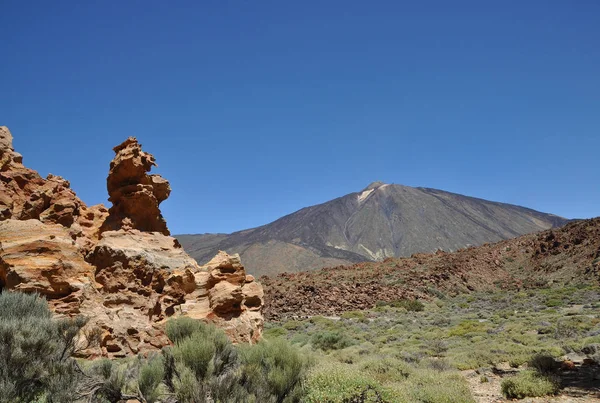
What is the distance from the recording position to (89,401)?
5301 millimetres

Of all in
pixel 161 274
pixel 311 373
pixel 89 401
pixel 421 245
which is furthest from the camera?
pixel 421 245

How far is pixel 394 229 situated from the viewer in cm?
16775

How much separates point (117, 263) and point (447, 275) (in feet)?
105

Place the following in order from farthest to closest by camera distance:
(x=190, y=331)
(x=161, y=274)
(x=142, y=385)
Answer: (x=161, y=274) → (x=190, y=331) → (x=142, y=385)

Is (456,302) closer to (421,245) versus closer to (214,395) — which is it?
(214,395)

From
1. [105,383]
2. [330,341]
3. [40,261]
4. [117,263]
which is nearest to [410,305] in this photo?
[330,341]

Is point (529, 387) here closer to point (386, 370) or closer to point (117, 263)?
point (386, 370)

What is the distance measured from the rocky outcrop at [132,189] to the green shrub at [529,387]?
9.57 meters

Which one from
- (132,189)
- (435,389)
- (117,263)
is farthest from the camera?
(132,189)

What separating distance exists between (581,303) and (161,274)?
2580 cm

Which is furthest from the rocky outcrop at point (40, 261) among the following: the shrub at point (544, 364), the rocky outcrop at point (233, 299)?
the shrub at point (544, 364)

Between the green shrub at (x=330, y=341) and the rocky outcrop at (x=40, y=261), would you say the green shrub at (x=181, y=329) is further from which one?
the green shrub at (x=330, y=341)

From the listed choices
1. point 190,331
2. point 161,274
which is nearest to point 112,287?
point 161,274

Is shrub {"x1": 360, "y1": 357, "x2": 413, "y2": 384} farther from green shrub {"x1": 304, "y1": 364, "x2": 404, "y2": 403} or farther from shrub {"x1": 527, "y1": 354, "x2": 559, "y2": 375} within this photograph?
shrub {"x1": 527, "y1": 354, "x2": 559, "y2": 375}
